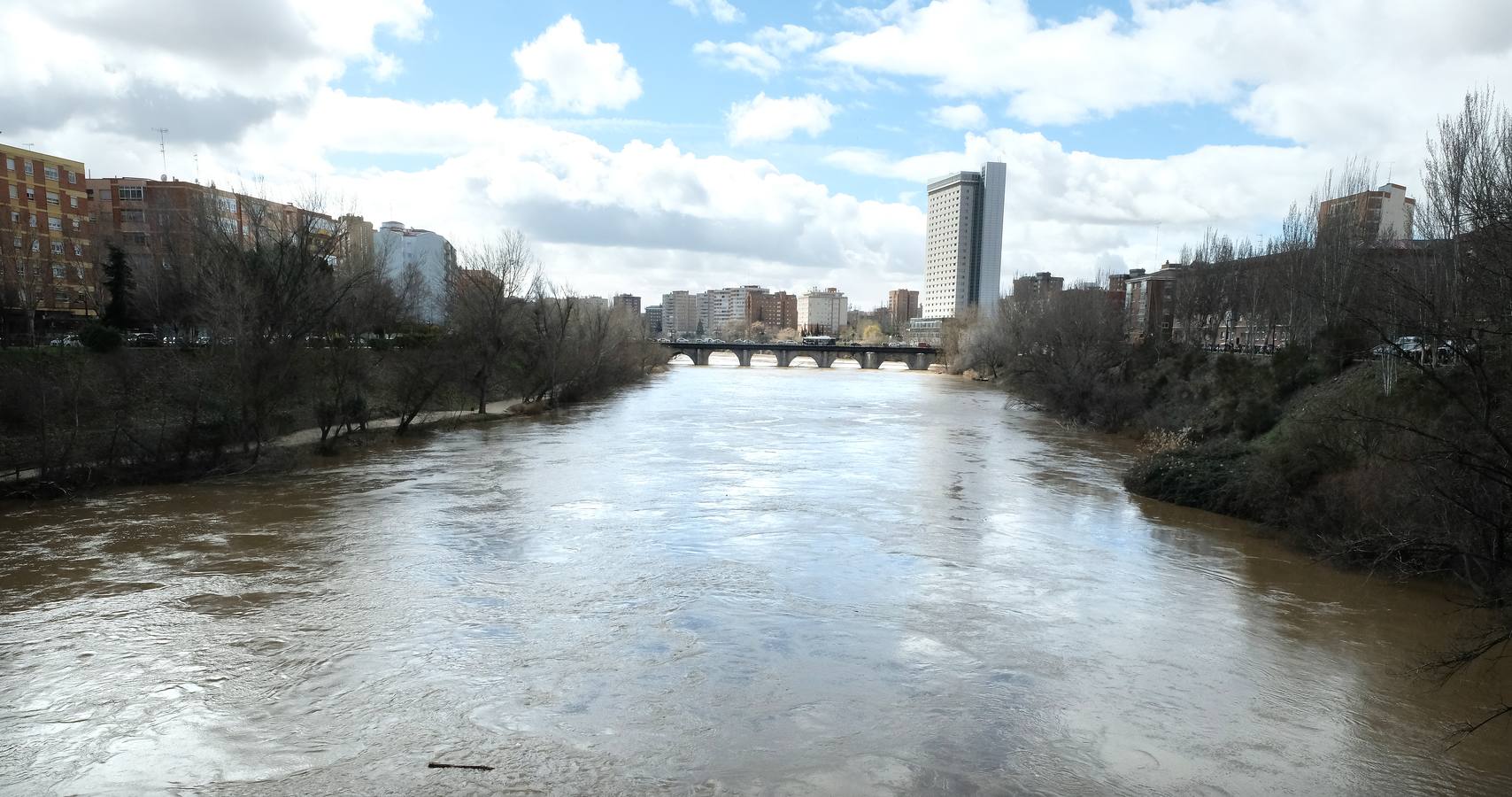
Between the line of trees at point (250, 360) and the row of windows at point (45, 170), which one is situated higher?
the row of windows at point (45, 170)

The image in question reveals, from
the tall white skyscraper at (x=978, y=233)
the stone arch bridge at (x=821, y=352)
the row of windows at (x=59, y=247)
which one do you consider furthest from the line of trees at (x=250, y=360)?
the tall white skyscraper at (x=978, y=233)

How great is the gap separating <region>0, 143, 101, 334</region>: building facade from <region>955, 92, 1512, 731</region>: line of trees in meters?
47.7

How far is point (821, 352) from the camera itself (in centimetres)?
11775

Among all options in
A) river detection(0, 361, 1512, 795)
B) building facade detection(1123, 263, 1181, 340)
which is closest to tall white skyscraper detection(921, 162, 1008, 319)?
building facade detection(1123, 263, 1181, 340)

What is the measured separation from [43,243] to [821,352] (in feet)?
266

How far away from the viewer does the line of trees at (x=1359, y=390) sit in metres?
10.6

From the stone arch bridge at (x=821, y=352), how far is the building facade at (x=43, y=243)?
59.8 metres

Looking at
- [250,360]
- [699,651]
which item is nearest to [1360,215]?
[699,651]

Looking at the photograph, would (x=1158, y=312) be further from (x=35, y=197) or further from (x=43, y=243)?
(x=35, y=197)

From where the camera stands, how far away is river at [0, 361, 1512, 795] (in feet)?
27.3

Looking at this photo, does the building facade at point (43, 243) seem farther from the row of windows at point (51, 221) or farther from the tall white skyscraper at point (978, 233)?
the tall white skyscraper at point (978, 233)

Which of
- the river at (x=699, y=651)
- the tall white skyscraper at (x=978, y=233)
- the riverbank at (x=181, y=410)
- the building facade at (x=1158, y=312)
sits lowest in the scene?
the river at (x=699, y=651)

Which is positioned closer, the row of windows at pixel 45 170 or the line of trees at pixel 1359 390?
the line of trees at pixel 1359 390

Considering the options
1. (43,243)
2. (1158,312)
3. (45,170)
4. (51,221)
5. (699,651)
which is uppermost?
(45,170)
